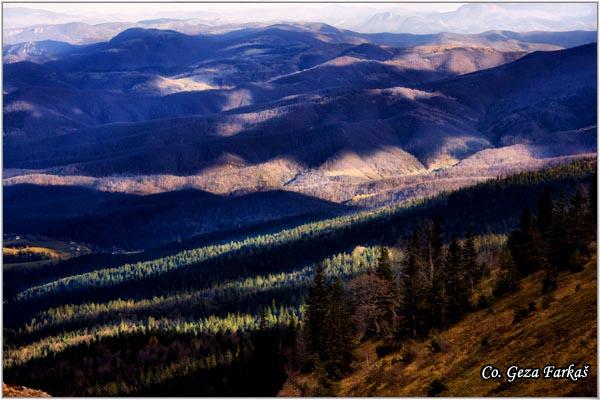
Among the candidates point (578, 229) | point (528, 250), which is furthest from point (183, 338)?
point (578, 229)

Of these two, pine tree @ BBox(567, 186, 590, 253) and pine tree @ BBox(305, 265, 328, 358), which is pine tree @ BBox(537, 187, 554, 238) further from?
pine tree @ BBox(305, 265, 328, 358)

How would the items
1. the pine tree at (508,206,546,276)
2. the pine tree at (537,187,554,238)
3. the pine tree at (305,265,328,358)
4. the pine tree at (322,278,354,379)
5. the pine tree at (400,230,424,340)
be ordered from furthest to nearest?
the pine tree at (537,187,554,238), the pine tree at (508,206,546,276), the pine tree at (305,265,328,358), the pine tree at (400,230,424,340), the pine tree at (322,278,354,379)

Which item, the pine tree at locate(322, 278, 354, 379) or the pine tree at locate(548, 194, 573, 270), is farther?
the pine tree at locate(548, 194, 573, 270)

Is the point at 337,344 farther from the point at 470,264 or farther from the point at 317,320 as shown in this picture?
the point at 470,264

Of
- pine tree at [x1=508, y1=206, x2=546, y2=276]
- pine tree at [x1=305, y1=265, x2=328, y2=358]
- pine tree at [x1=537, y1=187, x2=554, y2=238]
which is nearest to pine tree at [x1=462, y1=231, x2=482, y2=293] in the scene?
pine tree at [x1=508, y1=206, x2=546, y2=276]

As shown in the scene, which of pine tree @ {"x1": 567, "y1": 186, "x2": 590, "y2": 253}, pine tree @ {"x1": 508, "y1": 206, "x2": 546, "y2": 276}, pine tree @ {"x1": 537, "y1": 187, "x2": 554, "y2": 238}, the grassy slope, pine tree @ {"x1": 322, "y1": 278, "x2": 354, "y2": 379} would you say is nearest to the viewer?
the grassy slope

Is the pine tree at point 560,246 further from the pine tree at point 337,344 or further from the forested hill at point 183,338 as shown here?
the pine tree at point 337,344

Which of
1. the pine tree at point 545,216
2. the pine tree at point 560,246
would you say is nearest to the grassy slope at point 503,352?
the pine tree at point 560,246

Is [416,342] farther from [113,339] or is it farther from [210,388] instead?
[113,339]
